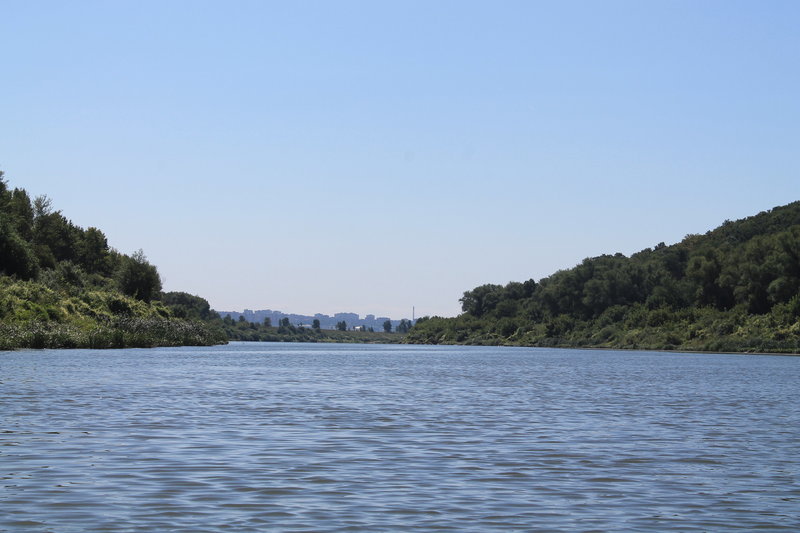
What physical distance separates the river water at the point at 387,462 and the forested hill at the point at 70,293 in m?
47.0

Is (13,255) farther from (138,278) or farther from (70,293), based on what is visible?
(138,278)

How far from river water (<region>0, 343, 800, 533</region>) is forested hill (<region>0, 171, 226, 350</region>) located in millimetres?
47009

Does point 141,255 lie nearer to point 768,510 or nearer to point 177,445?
point 177,445

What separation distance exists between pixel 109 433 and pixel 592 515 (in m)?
13.4

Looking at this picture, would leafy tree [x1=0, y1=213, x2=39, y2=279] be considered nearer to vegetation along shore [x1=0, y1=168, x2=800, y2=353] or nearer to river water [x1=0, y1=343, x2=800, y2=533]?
vegetation along shore [x1=0, y1=168, x2=800, y2=353]

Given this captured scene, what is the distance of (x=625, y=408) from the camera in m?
34.9

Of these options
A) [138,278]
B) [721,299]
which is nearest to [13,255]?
[138,278]

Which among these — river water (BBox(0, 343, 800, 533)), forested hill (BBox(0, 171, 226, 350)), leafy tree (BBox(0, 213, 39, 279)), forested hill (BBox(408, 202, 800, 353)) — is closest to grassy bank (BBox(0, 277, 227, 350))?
forested hill (BBox(0, 171, 226, 350))

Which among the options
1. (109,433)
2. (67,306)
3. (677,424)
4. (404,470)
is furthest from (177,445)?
(67,306)

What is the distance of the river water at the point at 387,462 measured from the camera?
46.1 feet

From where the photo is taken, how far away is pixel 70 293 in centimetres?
10331

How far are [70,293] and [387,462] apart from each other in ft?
296

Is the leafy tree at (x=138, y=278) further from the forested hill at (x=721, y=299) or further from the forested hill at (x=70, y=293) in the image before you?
the forested hill at (x=721, y=299)

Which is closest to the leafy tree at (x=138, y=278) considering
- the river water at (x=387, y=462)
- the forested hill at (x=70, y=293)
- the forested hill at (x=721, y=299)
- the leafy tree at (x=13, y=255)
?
the forested hill at (x=70, y=293)
